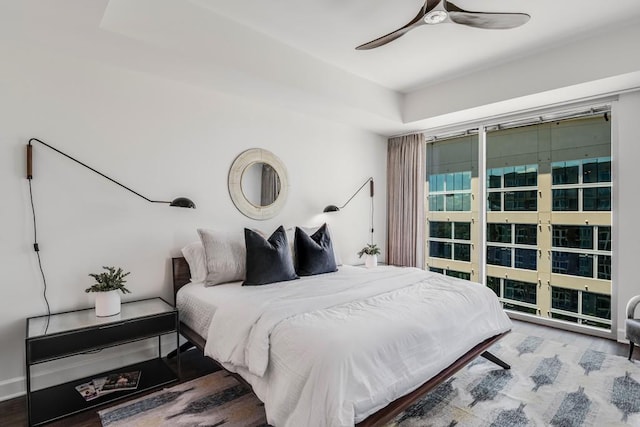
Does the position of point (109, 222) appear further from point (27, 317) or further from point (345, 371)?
point (345, 371)

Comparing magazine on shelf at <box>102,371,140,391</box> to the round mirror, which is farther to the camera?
the round mirror

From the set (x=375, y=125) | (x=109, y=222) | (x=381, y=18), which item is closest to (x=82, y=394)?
(x=109, y=222)

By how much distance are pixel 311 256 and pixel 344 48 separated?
6.36 ft

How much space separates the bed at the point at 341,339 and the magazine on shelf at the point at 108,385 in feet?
1.52

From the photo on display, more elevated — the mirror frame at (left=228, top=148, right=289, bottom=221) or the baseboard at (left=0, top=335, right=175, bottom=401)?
the mirror frame at (left=228, top=148, right=289, bottom=221)

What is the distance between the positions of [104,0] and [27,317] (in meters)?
2.11

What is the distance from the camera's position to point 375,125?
4.46 m

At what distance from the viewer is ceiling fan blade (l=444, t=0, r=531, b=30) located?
6.79 feet

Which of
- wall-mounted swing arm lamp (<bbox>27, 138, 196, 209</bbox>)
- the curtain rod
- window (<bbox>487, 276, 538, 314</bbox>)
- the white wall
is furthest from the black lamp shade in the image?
window (<bbox>487, 276, 538, 314</bbox>)

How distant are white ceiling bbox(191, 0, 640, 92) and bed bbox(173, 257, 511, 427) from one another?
2065mm

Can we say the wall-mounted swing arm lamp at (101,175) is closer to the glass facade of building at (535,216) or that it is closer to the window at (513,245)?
the glass facade of building at (535,216)

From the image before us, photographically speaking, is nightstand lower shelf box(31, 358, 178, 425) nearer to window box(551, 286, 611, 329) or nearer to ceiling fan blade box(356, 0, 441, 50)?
ceiling fan blade box(356, 0, 441, 50)

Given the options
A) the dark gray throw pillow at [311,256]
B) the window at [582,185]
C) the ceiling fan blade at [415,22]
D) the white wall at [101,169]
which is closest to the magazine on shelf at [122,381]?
the white wall at [101,169]

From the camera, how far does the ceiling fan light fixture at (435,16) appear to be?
2106 mm
